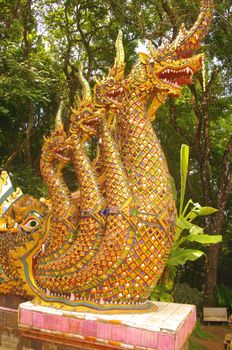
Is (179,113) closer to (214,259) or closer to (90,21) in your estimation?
(90,21)

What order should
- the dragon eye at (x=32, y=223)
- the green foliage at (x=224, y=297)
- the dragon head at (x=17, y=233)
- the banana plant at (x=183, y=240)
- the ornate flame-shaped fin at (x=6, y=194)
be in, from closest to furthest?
the dragon head at (x=17, y=233) < the dragon eye at (x=32, y=223) < the ornate flame-shaped fin at (x=6, y=194) < the banana plant at (x=183, y=240) < the green foliage at (x=224, y=297)

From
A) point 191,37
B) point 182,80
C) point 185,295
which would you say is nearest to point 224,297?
point 185,295

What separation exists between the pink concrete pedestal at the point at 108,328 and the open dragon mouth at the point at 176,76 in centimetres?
227

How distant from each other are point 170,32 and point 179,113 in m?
2.49

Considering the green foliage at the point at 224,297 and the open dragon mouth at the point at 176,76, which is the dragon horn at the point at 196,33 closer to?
the open dragon mouth at the point at 176,76

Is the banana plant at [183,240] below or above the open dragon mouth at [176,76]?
below

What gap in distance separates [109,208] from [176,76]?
1.51m

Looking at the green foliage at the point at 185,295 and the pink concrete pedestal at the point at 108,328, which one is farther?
the green foliage at the point at 185,295

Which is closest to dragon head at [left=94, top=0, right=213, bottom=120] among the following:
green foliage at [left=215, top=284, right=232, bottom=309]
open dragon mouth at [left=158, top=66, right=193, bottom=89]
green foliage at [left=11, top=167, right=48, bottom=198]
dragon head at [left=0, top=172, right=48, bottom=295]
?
open dragon mouth at [left=158, top=66, right=193, bottom=89]

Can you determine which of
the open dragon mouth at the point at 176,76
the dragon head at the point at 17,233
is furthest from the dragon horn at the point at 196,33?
the dragon head at the point at 17,233

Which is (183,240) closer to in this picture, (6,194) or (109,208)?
(109,208)

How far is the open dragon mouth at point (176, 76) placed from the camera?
152 inches

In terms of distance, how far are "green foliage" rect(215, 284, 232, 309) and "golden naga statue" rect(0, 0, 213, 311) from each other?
580cm

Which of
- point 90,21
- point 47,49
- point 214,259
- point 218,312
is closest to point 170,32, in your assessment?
point 90,21
